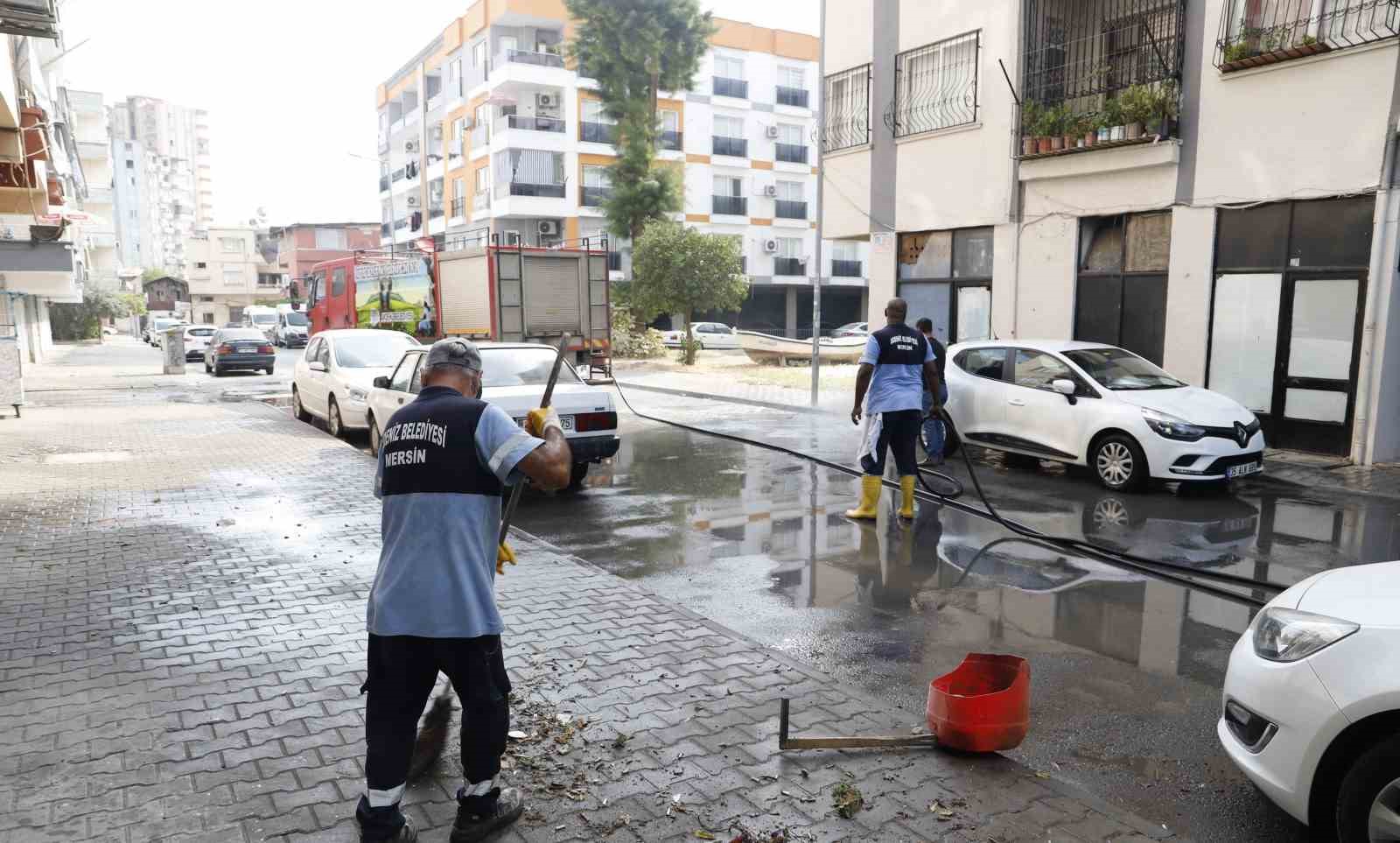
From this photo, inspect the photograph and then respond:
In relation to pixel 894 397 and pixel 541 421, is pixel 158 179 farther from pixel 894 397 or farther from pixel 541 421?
pixel 541 421

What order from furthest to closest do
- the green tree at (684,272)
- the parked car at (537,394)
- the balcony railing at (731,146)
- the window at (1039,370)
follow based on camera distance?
the balcony railing at (731,146) → the green tree at (684,272) → the window at (1039,370) → the parked car at (537,394)

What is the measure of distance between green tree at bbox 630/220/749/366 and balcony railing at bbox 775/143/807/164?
1953 cm

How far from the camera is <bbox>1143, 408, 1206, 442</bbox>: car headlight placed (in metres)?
9.73

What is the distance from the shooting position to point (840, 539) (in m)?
8.14

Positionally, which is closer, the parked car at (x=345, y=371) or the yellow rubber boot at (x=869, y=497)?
the yellow rubber boot at (x=869, y=497)

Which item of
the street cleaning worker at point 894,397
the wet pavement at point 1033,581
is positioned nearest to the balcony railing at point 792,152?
the wet pavement at point 1033,581

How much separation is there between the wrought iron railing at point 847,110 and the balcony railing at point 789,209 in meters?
30.1

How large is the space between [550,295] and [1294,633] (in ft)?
59.5

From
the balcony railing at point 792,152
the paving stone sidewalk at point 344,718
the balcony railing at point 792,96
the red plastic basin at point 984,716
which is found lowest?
→ the paving stone sidewalk at point 344,718

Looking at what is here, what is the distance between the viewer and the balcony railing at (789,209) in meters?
48.9

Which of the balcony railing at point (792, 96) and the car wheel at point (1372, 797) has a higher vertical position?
the balcony railing at point (792, 96)

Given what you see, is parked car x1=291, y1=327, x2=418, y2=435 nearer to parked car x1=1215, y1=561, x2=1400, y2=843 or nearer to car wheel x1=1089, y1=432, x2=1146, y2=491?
car wheel x1=1089, y1=432, x2=1146, y2=491

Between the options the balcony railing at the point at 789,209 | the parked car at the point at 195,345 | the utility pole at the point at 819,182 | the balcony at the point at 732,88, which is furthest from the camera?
the balcony railing at the point at 789,209

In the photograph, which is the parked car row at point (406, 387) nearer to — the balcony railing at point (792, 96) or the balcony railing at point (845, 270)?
the balcony railing at point (792, 96)
